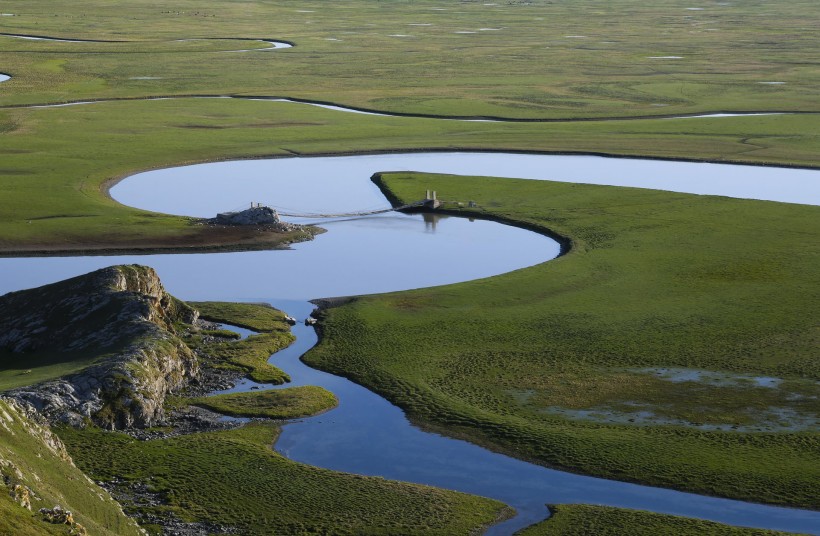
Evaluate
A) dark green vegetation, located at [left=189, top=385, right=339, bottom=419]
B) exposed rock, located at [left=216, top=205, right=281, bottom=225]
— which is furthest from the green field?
exposed rock, located at [left=216, top=205, right=281, bottom=225]

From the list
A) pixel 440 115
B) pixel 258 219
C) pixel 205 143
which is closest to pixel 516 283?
pixel 258 219

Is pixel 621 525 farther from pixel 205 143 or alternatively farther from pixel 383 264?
pixel 205 143

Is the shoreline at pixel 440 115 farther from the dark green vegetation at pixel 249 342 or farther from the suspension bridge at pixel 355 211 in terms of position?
the dark green vegetation at pixel 249 342

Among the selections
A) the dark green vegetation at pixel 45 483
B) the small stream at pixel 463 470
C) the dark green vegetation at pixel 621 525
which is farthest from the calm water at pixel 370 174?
the dark green vegetation at pixel 621 525

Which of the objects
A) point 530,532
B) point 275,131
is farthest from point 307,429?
point 275,131

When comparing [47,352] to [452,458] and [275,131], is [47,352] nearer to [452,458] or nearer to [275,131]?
[452,458]

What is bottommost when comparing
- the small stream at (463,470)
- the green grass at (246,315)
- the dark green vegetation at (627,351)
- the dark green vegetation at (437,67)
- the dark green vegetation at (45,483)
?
the small stream at (463,470)

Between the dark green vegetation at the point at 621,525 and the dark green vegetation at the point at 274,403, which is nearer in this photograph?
the dark green vegetation at the point at 621,525
